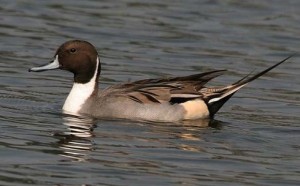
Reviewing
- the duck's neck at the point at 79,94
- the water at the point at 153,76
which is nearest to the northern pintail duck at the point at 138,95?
the duck's neck at the point at 79,94

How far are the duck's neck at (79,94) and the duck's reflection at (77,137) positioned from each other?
0.67 ft

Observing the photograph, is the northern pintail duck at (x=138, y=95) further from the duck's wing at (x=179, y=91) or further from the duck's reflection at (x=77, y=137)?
the duck's reflection at (x=77, y=137)

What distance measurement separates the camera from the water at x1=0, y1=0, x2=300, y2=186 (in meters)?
9.54

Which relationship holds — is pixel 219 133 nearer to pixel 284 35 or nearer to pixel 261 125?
pixel 261 125

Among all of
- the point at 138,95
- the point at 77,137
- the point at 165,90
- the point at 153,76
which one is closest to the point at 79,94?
the point at 138,95

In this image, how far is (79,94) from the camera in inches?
485

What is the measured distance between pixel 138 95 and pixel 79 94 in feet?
2.14

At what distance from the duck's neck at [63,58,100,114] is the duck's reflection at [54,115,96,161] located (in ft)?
0.67

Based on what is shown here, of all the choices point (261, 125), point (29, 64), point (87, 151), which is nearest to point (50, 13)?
point (29, 64)

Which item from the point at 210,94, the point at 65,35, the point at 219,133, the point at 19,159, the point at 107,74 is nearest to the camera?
the point at 19,159

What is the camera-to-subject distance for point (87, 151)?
33.3 feet

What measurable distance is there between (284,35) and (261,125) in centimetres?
579

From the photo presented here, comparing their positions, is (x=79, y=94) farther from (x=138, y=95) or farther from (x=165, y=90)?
(x=165, y=90)

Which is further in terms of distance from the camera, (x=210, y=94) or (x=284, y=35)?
(x=284, y=35)
